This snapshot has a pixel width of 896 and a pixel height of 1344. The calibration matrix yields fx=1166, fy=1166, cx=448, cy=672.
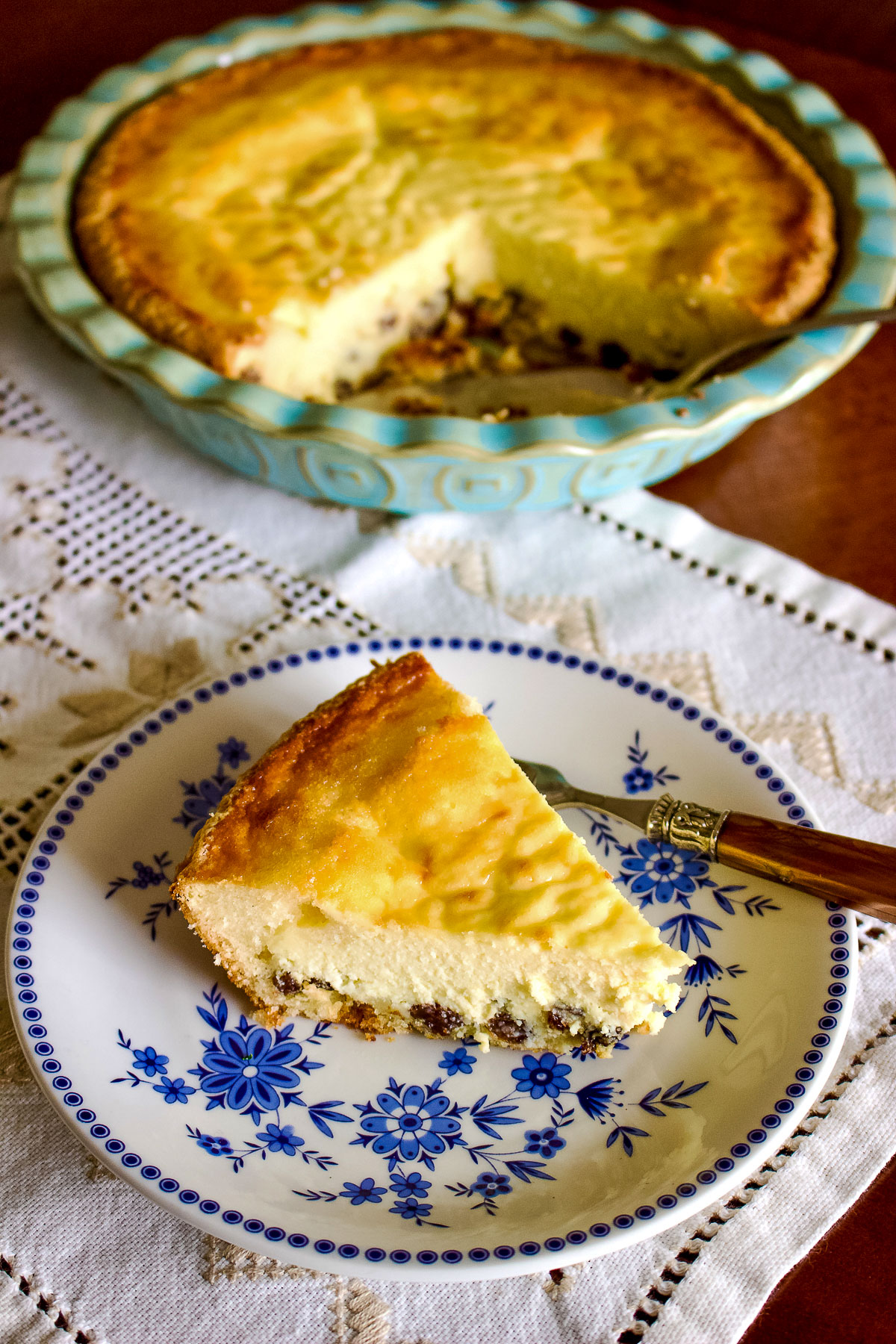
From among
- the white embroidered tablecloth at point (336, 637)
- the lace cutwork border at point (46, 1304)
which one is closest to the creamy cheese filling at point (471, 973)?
the white embroidered tablecloth at point (336, 637)

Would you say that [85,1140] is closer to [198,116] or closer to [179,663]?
[179,663]

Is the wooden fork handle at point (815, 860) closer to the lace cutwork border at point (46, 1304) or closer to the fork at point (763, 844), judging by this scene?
the fork at point (763, 844)

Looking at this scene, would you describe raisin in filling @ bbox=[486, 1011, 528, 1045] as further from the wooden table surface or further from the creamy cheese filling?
the wooden table surface

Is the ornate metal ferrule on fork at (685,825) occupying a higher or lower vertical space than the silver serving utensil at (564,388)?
lower

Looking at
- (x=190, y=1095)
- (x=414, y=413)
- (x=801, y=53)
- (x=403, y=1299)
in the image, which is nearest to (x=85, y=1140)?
(x=190, y=1095)

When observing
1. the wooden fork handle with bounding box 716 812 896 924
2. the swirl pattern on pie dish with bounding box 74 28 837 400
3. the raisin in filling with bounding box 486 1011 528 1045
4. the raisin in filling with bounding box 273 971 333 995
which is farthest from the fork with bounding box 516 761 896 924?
the swirl pattern on pie dish with bounding box 74 28 837 400

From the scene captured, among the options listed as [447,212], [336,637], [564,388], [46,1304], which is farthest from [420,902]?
[447,212]
